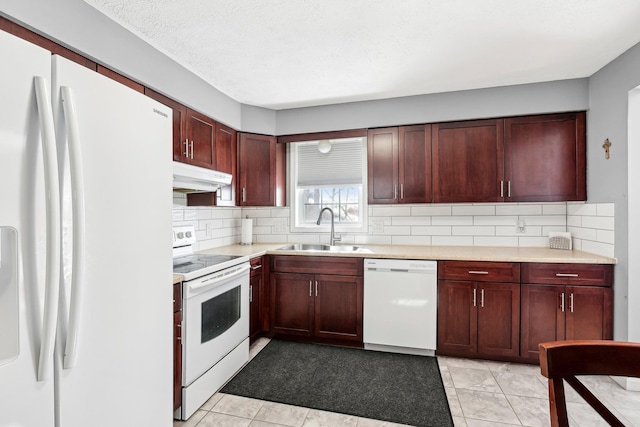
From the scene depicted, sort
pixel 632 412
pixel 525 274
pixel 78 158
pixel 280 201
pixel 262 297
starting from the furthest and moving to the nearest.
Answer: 1. pixel 280 201
2. pixel 262 297
3. pixel 525 274
4. pixel 632 412
5. pixel 78 158

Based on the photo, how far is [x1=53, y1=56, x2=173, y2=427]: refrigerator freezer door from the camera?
102 centimetres

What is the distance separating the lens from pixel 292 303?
3.05 meters

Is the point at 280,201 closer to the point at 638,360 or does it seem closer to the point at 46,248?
the point at 46,248

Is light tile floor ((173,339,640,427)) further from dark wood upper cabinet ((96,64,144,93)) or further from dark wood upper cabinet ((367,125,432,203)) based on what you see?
dark wood upper cabinet ((96,64,144,93))

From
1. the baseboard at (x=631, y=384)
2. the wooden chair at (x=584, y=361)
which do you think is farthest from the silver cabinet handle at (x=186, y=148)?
the baseboard at (x=631, y=384)

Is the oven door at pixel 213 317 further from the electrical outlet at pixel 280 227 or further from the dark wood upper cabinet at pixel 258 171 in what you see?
the electrical outlet at pixel 280 227

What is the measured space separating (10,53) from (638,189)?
3372mm

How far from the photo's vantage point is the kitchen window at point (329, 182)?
3.57 metres

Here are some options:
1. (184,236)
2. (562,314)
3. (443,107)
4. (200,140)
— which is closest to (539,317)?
(562,314)

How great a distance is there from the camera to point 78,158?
978 millimetres

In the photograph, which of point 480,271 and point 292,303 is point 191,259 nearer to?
point 292,303

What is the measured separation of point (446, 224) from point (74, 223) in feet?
10.1

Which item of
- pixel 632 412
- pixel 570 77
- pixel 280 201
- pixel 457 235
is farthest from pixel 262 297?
pixel 570 77

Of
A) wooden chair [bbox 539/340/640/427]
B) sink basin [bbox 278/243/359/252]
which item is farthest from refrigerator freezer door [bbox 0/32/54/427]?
sink basin [bbox 278/243/359/252]
